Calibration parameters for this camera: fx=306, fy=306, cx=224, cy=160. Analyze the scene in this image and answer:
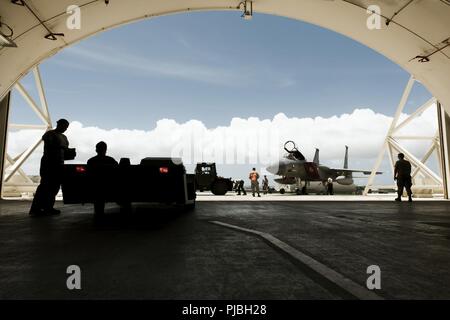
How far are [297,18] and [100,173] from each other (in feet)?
35.3

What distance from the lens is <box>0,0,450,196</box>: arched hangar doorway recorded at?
9.30 meters

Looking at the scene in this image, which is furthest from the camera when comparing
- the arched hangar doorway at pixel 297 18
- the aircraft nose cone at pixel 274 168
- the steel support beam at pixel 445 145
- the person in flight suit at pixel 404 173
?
the aircraft nose cone at pixel 274 168

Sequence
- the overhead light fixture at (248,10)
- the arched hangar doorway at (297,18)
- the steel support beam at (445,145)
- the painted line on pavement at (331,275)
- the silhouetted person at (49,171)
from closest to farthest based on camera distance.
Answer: the painted line on pavement at (331,275) → the silhouetted person at (49,171) → the arched hangar doorway at (297,18) → the overhead light fixture at (248,10) → the steel support beam at (445,145)

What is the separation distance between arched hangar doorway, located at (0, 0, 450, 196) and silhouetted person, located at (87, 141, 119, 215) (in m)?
5.33

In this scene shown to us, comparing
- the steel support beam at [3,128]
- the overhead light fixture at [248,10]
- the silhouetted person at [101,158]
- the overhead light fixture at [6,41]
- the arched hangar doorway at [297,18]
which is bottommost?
the silhouetted person at [101,158]

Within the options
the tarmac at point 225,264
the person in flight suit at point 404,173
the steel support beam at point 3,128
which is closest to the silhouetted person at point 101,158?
the tarmac at point 225,264

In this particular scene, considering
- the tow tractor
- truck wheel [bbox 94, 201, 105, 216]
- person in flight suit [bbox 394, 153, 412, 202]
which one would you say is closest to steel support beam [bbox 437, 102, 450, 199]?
person in flight suit [bbox 394, 153, 412, 202]

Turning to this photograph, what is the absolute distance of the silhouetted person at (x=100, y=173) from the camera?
5602 mm

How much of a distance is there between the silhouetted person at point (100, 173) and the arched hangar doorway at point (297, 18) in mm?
5328

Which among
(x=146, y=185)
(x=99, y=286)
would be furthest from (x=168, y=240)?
(x=146, y=185)

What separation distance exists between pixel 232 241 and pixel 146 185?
326cm

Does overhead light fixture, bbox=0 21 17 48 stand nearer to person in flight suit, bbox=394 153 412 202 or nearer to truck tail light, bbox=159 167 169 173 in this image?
truck tail light, bbox=159 167 169 173

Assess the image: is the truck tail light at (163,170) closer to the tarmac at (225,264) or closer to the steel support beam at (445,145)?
the tarmac at (225,264)
